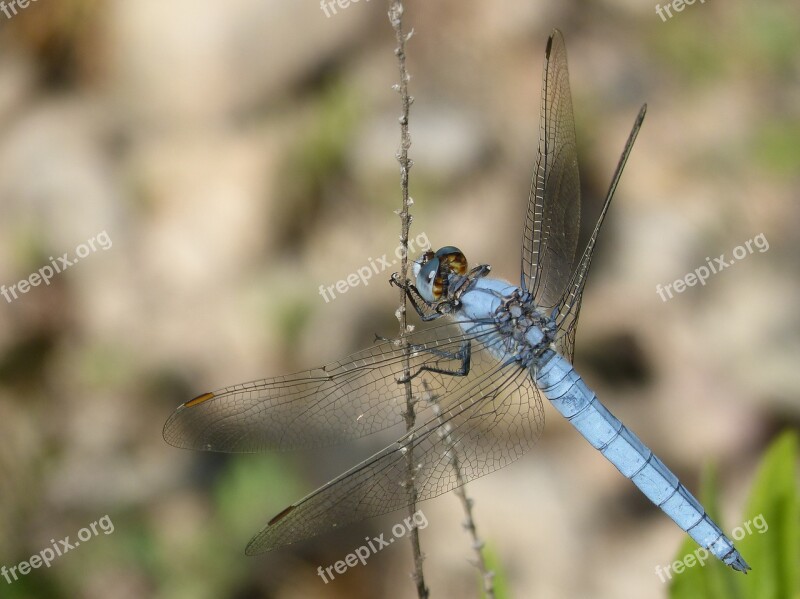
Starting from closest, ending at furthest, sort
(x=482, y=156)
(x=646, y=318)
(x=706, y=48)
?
(x=646, y=318) → (x=482, y=156) → (x=706, y=48)

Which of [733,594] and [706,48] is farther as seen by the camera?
[706,48]

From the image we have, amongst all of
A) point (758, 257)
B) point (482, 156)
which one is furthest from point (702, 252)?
point (482, 156)

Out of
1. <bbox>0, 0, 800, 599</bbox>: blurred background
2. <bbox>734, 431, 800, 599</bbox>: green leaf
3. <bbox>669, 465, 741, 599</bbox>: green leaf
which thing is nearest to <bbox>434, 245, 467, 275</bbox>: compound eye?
<bbox>669, 465, 741, 599</bbox>: green leaf

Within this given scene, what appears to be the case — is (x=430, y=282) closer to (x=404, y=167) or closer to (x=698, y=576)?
(x=404, y=167)

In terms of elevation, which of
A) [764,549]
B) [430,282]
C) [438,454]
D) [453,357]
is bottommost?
[764,549]

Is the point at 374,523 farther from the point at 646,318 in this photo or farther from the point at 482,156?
the point at 482,156

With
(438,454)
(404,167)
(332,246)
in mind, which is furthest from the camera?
(332,246)

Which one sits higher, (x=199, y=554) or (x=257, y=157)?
(x=257, y=157)

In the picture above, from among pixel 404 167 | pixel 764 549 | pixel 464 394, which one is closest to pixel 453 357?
pixel 464 394

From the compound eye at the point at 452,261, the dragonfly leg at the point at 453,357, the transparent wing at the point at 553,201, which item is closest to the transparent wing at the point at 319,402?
the dragonfly leg at the point at 453,357
